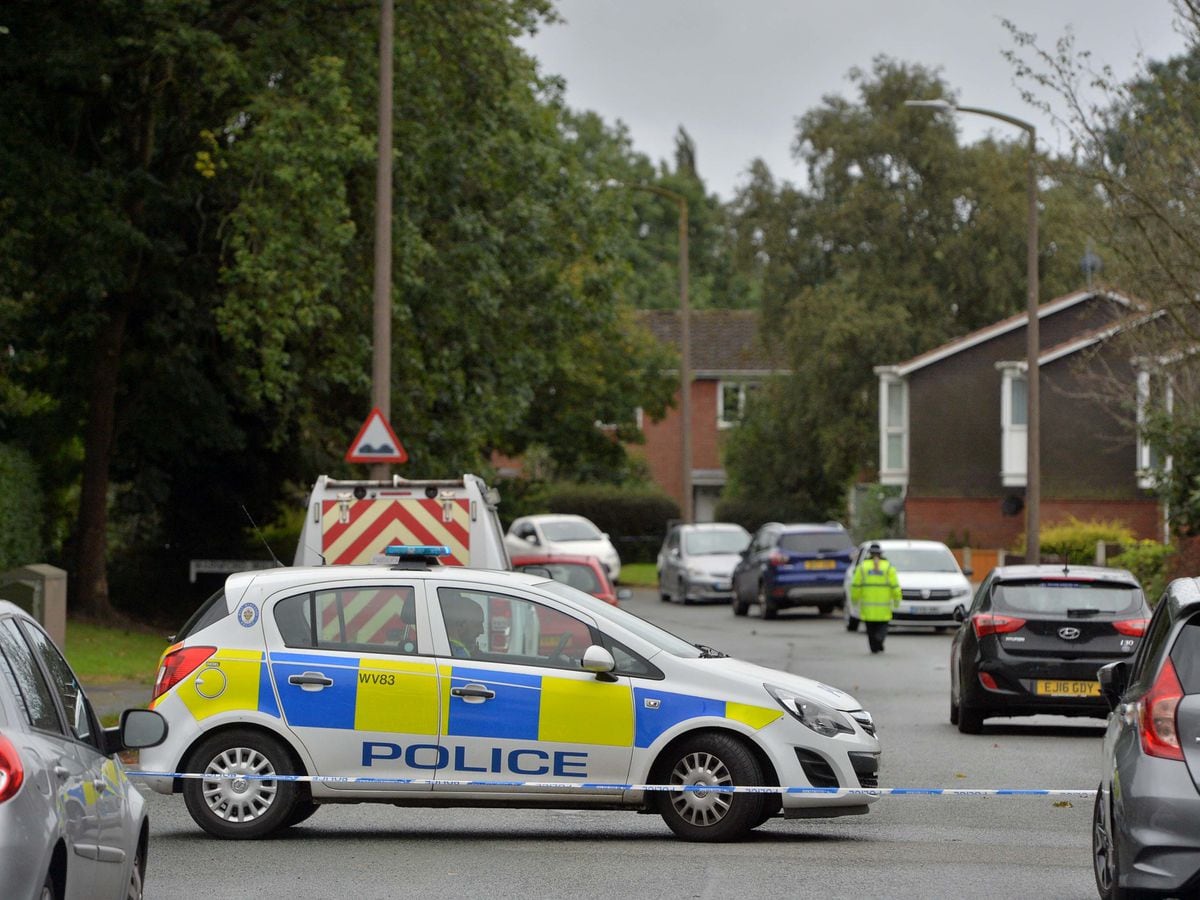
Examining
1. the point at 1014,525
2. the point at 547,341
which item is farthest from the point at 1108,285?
the point at 1014,525

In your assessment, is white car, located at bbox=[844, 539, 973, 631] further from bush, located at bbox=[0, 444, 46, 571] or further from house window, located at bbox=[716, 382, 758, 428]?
house window, located at bbox=[716, 382, 758, 428]

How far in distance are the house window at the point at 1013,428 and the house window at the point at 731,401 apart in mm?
14604

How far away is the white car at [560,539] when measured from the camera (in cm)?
4466

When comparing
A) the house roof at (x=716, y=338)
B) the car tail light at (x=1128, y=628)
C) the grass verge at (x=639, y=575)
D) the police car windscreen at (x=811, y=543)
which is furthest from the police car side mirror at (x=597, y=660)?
the house roof at (x=716, y=338)

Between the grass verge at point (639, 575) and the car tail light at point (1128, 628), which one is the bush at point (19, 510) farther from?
the grass verge at point (639, 575)

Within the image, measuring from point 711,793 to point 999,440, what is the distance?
163 feet

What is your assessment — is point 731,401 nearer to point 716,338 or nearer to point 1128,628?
point 716,338

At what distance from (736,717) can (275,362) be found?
585 inches

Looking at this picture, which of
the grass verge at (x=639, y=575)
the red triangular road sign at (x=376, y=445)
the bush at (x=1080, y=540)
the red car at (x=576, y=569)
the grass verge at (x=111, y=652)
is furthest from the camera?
the grass verge at (x=639, y=575)

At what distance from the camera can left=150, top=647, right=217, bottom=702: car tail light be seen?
1118cm

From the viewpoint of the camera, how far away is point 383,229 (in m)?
23.2

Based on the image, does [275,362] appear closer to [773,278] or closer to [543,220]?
[543,220]

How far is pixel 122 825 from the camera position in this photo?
7.07m

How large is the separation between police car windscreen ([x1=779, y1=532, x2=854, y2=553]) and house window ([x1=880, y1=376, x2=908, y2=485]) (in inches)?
896
